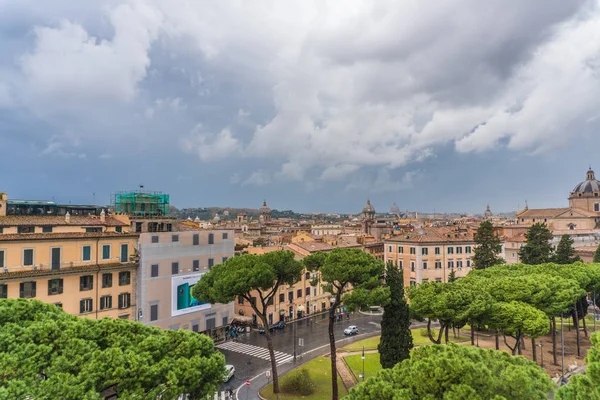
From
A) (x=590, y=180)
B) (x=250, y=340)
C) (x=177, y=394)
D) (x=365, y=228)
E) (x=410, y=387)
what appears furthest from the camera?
(x=590, y=180)

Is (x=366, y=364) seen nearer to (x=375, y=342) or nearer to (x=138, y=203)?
(x=375, y=342)

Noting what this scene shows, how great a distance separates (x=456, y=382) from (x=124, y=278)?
37.3 m

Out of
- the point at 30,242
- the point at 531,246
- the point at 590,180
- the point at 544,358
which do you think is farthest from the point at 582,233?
the point at 30,242

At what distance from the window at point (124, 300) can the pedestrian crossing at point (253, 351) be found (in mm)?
11788

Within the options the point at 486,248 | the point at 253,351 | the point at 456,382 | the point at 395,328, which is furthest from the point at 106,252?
the point at 486,248

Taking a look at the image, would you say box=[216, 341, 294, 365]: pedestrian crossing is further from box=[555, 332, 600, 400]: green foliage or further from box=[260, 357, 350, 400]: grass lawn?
box=[555, 332, 600, 400]: green foliage

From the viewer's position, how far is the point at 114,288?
3984cm

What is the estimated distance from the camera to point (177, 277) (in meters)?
44.1

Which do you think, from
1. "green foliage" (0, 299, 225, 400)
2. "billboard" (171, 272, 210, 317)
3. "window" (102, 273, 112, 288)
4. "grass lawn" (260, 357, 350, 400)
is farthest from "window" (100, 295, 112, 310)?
"green foliage" (0, 299, 225, 400)

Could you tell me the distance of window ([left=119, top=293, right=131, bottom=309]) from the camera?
132ft

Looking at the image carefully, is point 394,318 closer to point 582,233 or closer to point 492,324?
point 492,324

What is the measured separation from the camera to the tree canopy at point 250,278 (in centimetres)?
2969

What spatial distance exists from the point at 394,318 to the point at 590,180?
138m

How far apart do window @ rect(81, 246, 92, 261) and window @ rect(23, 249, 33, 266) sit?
4310 millimetres
